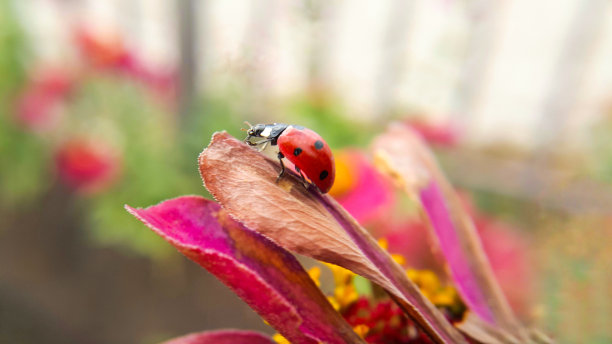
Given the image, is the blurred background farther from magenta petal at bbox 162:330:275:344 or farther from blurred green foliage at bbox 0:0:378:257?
magenta petal at bbox 162:330:275:344

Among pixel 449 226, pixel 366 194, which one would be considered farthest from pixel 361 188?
pixel 449 226

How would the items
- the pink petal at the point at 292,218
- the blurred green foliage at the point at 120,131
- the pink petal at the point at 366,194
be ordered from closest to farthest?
the pink petal at the point at 292,218 < the pink petal at the point at 366,194 < the blurred green foliage at the point at 120,131

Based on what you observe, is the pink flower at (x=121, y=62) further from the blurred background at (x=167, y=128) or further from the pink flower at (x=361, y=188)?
the pink flower at (x=361, y=188)

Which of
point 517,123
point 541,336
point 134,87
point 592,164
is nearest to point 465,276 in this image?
point 541,336

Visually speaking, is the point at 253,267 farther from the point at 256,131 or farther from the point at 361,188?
the point at 361,188

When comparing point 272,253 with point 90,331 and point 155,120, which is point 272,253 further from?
point 90,331

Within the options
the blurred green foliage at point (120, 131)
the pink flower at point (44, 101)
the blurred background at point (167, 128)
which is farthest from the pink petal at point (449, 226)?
the pink flower at point (44, 101)

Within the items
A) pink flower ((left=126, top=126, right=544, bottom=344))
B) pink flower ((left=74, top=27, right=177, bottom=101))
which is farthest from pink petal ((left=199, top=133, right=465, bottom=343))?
pink flower ((left=74, top=27, right=177, bottom=101))
